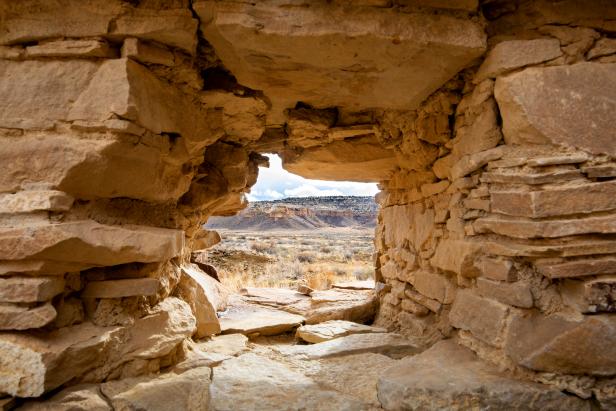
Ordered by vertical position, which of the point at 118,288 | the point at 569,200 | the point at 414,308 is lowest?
the point at 414,308

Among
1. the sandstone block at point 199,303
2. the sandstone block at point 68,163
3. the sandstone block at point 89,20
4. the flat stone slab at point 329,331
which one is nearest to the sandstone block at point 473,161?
the flat stone slab at point 329,331

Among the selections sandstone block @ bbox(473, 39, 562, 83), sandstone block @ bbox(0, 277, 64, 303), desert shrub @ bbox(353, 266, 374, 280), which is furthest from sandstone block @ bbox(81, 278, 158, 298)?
desert shrub @ bbox(353, 266, 374, 280)

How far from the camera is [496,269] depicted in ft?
6.77

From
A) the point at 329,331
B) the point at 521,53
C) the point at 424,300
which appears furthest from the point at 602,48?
the point at 329,331

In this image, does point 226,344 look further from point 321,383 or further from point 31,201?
point 31,201

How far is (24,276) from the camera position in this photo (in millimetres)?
1812

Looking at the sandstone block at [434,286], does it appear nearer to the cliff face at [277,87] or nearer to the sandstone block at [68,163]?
the cliff face at [277,87]

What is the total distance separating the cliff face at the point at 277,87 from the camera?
1.80 metres

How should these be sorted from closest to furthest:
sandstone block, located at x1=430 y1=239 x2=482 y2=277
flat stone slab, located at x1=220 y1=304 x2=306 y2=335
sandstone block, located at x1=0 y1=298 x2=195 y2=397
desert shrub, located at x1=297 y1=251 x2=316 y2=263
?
sandstone block, located at x1=0 y1=298 x2=195 y2=397 < sandstone block, located at x1=430 y1=239 x2=482 y2=277 < flat stone slab, located at x1=220 y1=304 x2=306 y2=335 < desert shrub, located at x1=297 y1=251 x2=316 y2=263

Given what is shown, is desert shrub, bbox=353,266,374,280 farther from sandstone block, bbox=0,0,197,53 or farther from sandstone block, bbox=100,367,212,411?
sandstone block, bbox=0,0,197,53

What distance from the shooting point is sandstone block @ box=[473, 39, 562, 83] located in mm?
2066

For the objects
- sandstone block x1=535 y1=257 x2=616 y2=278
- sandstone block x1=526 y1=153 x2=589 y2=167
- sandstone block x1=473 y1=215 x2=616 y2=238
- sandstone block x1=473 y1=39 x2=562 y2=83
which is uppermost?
sandstone block x1=473 y1=39 x2=562 y2=83

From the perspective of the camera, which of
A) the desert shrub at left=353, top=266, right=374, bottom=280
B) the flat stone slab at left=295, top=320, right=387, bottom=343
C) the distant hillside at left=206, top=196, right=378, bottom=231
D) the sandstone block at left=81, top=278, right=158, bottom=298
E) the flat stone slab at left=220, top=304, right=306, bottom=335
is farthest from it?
the distant hillside at left=206, top=196, right=378, bottom=231

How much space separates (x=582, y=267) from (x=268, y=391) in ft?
5.71
